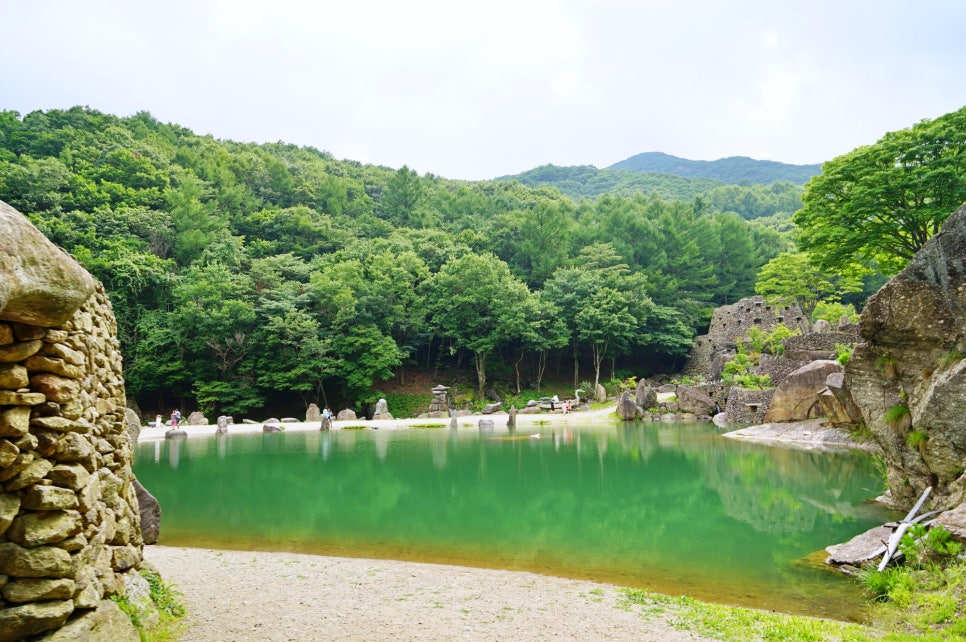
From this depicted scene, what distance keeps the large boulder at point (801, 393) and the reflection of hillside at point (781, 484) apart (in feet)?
10.1

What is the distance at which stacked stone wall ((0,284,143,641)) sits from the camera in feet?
8.64

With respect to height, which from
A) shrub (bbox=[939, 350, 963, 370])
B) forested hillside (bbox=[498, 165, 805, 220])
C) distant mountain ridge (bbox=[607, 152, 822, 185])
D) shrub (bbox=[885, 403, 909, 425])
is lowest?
shrub (bbox=[885, 403, 909, 425])

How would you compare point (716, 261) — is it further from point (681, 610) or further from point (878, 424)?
point (681, 610)

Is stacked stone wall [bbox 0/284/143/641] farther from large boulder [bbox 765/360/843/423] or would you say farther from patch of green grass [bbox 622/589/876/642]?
large boulder [bbox 765/360/843/423]

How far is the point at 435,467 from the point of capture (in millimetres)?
13414

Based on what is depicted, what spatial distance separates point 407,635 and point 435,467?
372 inches

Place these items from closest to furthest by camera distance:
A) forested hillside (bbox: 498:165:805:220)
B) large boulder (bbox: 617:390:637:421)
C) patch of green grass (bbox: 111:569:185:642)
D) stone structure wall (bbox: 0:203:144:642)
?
stone structure wall (bbox: 0:203:144:642) → patch of green grass (bbox: 111:569:185:642) → large boulder (bbox: 617:390:637:421) → forested hillside (bbox: 498:165:805:220)

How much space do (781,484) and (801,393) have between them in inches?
323

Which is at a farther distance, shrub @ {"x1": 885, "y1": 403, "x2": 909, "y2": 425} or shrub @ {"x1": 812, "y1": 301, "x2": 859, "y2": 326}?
shrub @ {"x1": 812, "y1": 301, "x2": 859, "y2": 326}

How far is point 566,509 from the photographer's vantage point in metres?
9.28

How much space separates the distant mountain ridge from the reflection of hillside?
95.1 metres

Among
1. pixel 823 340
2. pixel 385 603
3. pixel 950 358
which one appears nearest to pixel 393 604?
pixel 385 603

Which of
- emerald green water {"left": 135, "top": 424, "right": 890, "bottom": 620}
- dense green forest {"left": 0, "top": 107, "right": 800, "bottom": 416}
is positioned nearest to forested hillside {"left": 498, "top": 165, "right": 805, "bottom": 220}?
dense green forest {"left": 0, "top": 107, "right": 800, "bottom": 416}

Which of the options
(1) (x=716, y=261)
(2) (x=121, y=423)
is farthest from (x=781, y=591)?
(1) (x=716, y=261)
